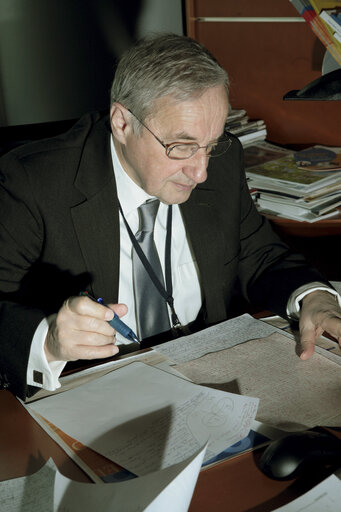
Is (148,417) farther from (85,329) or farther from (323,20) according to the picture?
(323,20)

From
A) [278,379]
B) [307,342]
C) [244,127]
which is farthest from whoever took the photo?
[244,127]

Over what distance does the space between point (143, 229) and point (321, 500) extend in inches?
36.1

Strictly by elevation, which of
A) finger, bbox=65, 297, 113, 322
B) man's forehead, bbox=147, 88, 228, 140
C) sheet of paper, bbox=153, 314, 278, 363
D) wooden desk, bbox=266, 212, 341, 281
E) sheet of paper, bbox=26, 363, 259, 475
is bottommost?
wooden desk, bbox=266, 212, 341, 281

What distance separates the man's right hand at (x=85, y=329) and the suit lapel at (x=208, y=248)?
0.58 meters

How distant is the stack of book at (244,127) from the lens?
8.90 ft

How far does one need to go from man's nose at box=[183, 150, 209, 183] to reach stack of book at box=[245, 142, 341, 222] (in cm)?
81

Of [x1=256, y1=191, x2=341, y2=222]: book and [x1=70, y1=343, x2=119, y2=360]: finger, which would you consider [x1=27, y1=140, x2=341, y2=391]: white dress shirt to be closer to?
[x1=70, y1=343, x2=119, y2=360]: finger

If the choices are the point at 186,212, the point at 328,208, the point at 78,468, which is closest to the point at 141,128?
the point at 186,212

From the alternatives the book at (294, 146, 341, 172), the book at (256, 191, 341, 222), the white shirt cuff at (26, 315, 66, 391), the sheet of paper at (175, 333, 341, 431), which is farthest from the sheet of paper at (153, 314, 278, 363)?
the book at (294, 146, 341, 172)

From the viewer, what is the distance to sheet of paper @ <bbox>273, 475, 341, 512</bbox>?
94 cm

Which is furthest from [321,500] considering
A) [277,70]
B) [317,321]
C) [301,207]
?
[277,70]

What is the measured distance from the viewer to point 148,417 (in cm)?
118

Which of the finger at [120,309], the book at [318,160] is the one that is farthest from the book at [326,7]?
the finger at [120,309]

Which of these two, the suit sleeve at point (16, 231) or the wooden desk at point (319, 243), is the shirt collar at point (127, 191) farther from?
the wooden desk at point (319, 243)
